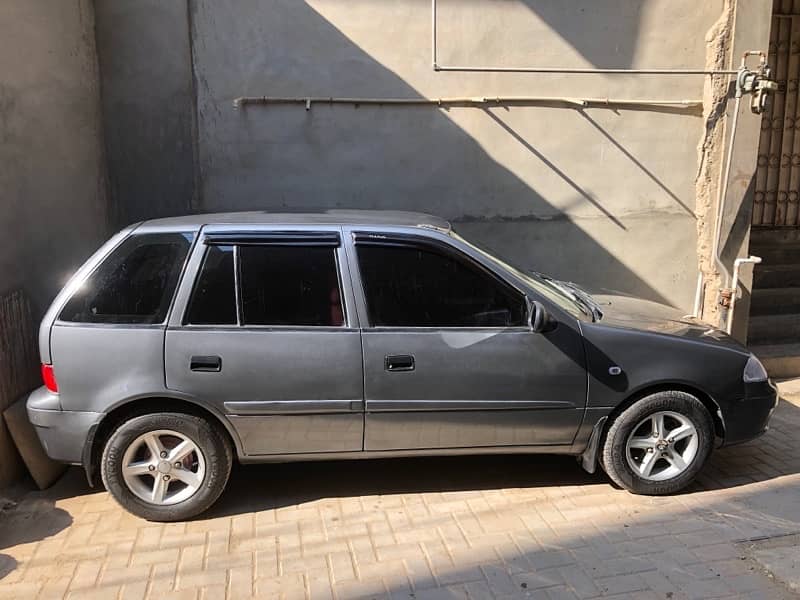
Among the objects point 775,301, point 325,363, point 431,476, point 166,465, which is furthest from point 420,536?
point 775,301

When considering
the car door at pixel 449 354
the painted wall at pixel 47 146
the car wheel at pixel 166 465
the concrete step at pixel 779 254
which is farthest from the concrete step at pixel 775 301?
the painted wall at pixel 47 146

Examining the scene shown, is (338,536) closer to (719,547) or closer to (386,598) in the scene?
(386,598)

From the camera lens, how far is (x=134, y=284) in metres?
3.60

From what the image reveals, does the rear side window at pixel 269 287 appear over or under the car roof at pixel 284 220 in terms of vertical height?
under

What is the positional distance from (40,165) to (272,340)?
2.45 meters

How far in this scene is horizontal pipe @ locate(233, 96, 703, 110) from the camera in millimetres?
5785

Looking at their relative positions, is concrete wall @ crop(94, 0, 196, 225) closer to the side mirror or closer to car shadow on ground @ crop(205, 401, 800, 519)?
car shadow on ground @ crop(205, 401, 800, 519)

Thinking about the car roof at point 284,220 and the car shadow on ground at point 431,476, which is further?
the car shadow on ground at point 431,476

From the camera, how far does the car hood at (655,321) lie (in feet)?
12.9

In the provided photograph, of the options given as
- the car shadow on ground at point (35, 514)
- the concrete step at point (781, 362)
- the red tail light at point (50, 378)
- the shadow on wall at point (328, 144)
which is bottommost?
the car shadow on ground at point (35, 514)

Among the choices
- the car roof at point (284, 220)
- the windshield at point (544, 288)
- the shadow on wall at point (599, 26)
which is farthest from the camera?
the shadow on wall at point (599, 26)

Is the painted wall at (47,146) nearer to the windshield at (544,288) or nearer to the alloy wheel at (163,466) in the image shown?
the alloy wheel at (163,466)

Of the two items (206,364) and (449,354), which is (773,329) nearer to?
(449,354)

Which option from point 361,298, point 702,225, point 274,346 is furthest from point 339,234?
point 702,225
